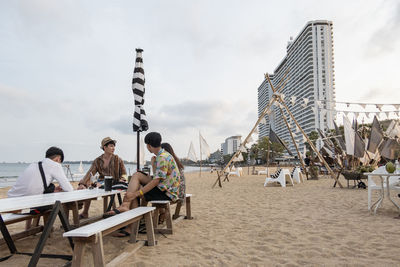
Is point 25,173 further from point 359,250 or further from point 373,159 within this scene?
point 373,159

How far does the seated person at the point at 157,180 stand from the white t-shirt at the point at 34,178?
83 centimetres

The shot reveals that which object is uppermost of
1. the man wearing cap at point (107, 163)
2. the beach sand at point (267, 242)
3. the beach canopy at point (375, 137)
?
the beach canopy at point (375, 137)

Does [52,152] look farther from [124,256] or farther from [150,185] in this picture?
[124,256]

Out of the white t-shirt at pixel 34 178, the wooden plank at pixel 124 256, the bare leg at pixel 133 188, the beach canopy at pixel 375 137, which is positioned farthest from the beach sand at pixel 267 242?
the beach canopy at pixel 375 137

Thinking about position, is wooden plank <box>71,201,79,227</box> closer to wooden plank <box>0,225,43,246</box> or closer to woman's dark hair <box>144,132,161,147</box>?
wooden plank <box>0,225,43,246</box>

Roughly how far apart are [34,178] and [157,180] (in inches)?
54.9

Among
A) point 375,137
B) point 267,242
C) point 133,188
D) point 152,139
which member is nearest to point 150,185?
point 133,188

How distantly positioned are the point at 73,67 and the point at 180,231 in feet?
31.4

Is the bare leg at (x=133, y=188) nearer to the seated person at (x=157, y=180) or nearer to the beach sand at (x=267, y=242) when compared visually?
the seated person at (x=157, y=180)

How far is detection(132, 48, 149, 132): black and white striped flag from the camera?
14.9ft

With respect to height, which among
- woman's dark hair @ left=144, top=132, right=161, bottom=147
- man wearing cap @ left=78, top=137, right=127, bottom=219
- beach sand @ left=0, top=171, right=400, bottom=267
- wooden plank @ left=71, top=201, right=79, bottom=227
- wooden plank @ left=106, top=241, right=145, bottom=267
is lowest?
beach sand @ left=0, top=171, right=400, bottom=267

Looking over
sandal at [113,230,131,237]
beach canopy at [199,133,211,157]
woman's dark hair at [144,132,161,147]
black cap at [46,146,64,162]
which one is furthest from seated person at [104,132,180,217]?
beach canopy at [199,133,211,157]

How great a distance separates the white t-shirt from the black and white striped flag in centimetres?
179

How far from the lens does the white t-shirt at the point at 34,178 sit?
2.81 m
